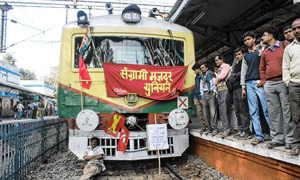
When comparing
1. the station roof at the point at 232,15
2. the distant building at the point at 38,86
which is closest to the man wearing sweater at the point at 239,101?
the station roof at the point at 232,15

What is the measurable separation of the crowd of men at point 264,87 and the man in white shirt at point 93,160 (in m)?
2.30

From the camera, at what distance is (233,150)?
12.3 ft

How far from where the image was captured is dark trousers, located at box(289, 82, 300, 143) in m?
2.68

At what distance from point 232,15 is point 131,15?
3583 mm

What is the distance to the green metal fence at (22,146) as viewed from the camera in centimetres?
364

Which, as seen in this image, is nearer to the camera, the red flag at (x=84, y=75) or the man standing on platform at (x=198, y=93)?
the red flag at (x=84, y=75)

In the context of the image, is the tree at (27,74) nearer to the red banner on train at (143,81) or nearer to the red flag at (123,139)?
the red banner on train at (143,81)

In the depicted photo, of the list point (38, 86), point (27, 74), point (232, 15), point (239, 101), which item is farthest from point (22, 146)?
point (27, 74)

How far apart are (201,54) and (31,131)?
26.9 ft

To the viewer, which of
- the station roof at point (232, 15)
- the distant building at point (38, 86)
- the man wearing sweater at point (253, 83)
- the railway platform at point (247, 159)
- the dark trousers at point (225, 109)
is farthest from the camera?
the distant building at point (38, 86)

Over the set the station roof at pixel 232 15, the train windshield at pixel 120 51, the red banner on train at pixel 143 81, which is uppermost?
the station roof at pixel 232 15

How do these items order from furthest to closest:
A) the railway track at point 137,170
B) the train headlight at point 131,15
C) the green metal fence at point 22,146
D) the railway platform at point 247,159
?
the train headlight at point 131,15 → the railway track at point 137,170 → the green metal fence at point 22,146 → the railway platform at point 247,159

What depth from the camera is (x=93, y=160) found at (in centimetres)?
408

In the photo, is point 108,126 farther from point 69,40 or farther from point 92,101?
point 69,40
